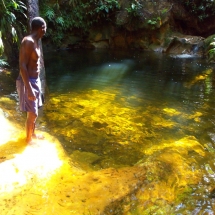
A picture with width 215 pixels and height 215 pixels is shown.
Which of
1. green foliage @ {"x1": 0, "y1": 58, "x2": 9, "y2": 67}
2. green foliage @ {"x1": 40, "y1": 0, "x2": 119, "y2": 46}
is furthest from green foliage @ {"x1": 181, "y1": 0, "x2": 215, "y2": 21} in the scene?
green foliage @ {"x1": 0, "y1": 58, "x2": 9, "y2": 67}

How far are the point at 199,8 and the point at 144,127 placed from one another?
12.1m

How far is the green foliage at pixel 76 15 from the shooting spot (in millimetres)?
14102

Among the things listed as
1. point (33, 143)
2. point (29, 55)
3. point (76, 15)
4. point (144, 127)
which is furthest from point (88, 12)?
point (33, 143)

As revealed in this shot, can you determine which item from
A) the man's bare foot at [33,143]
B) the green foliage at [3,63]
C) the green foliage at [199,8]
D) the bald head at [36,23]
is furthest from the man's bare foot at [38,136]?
the green foliage at [199,8]

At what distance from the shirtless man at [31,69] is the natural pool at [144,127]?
896 millimetres

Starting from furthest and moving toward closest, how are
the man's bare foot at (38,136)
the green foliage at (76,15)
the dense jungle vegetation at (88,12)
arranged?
1. the green foliage at (76,15)
2. the dense jungle vegetation at (88,12)
3. the man's bare foot at (38,136)

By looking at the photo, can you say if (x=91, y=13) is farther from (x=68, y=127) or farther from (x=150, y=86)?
(x=68, y=127)

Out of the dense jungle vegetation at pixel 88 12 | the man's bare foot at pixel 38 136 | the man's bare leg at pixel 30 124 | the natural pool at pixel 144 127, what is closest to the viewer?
the natural pool at pixel 144 127

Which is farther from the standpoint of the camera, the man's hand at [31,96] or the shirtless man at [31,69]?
the man's hand at [31,96]

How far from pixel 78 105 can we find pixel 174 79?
4033 millimetres

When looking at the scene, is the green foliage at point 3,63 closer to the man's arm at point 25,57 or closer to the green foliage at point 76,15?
the green foliage at point 76,15

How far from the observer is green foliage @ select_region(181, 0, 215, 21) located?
47.0 ft

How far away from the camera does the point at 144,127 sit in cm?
487

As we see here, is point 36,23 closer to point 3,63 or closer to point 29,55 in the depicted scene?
point 29,55
